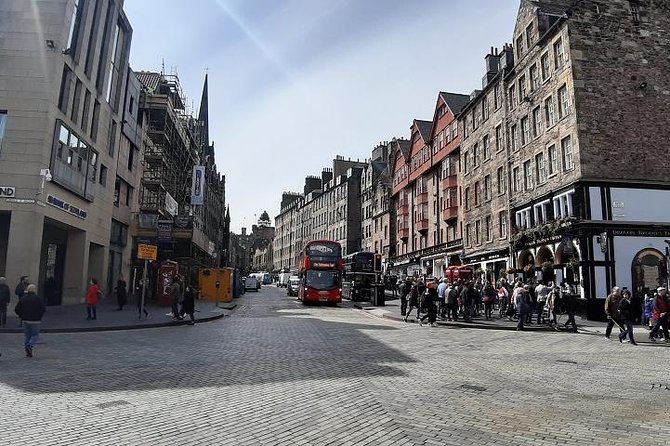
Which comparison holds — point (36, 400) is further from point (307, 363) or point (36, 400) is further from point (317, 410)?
point (307, 363)

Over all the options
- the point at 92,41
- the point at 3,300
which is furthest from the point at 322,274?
the point at 3,300

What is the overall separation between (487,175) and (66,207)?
2939 cm

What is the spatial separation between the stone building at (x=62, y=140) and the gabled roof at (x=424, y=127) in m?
31.5

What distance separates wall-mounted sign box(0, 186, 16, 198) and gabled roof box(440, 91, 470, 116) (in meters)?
36.7

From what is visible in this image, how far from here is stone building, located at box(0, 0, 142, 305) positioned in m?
21.3

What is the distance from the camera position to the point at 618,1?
29.3m

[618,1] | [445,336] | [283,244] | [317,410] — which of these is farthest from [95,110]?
[283,244]

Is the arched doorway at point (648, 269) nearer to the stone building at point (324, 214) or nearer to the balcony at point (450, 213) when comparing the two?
the balcony at point (450, 213)

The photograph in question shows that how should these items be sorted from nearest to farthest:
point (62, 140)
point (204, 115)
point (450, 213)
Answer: point (62, 140) → point (450, 213) → point (204, 115)

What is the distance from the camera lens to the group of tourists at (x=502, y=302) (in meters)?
20.5

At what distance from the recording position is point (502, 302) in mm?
25688

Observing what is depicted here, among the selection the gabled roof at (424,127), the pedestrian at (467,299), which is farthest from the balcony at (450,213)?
the pedestrian at (467,299)

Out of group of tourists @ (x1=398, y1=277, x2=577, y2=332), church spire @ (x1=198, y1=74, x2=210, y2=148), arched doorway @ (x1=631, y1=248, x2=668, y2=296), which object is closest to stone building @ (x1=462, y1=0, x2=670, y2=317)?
arched doorway @ (x1=631, y1=248, x2=668, y2=296)

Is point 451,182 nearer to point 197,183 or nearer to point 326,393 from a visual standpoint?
point 197,183
